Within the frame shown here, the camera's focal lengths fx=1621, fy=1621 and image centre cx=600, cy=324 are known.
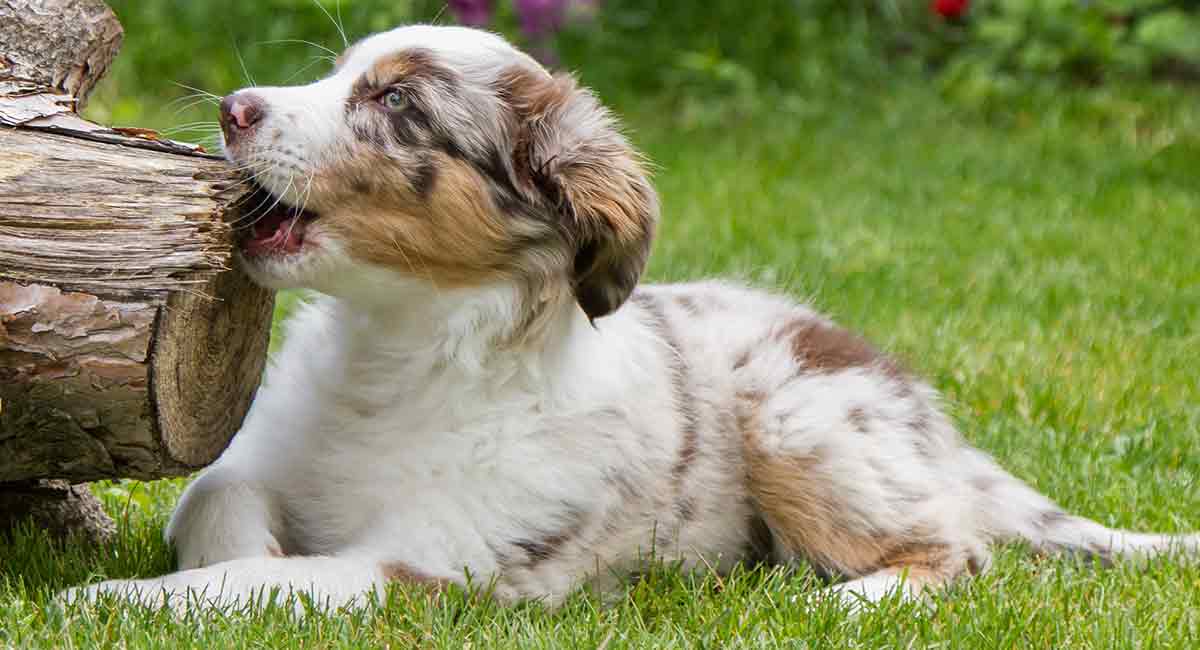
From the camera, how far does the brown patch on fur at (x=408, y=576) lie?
3424mm

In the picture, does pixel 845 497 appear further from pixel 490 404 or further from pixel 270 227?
pixel 270 227

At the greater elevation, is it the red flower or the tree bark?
the tree bark

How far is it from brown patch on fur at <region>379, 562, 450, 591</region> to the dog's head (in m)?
0.60

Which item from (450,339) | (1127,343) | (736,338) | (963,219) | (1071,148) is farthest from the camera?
(1071,148)

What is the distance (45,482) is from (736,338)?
69.4 inches

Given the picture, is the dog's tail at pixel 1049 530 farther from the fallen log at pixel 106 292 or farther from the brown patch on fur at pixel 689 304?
the fallen log at pixel 106 292

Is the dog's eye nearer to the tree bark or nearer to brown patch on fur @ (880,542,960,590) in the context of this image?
the tree bark

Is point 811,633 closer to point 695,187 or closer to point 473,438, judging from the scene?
point 473,438

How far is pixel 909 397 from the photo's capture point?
4.32m

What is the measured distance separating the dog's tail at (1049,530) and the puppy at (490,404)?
17mm

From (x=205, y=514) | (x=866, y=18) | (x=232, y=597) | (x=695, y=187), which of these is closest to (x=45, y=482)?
(x=205, y=514)

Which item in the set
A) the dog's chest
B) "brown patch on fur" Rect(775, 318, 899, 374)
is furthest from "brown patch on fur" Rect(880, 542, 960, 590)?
the dog's chest

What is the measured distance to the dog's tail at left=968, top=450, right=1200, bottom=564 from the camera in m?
4.11

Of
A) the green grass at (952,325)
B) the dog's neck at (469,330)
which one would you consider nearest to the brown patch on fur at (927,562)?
the green grass at (952,325)
